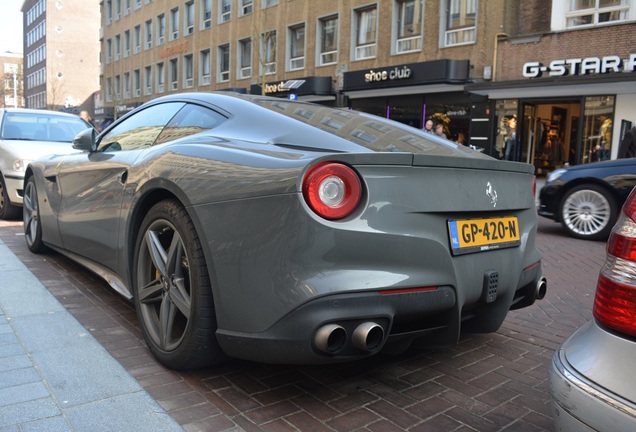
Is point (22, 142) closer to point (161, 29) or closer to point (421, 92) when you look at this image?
point (421, 92)

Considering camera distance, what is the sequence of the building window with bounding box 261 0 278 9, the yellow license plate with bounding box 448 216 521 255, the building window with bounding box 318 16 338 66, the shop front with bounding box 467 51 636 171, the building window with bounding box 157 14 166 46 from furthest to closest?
the building window with bounding box 157 14 166 46 → the building window with bounding box 261 0 278 9 → the building window with bounding box 318 16 338 66 → the shop front with bounding box 467 51 636 171 → the yellow license plate with bounding box 448 216 521 255

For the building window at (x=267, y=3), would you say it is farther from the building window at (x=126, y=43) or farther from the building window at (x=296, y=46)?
the building window at (x=126, y=43)

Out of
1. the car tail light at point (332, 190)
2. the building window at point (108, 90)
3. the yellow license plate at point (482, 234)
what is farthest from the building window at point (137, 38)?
the car tail light at point (332, 190)

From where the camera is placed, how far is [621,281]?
152 cm

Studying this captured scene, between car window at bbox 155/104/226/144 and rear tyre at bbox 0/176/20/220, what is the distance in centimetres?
518

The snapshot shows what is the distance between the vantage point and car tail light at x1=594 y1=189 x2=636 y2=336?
147 cm

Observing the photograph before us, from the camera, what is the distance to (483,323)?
277 centimetres

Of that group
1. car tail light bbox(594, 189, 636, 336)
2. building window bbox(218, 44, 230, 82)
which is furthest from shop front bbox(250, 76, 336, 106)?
car tail light bbox(594, 189, 636, 336)

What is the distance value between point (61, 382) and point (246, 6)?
2907 centimetres

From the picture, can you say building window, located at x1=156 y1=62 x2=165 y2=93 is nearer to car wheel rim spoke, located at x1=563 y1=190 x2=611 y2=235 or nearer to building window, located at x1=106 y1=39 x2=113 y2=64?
building window, located at x1=106 y1=39 x2=113 y2=64

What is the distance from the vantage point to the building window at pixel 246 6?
28.5 m

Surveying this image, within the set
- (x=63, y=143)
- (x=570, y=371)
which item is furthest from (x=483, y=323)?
(x=63, y=143)

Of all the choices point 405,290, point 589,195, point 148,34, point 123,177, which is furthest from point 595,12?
point 148,34

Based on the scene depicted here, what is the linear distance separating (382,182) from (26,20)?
10348cm
